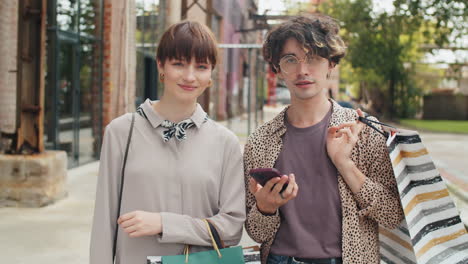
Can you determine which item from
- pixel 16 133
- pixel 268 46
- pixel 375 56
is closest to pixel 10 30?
pixel 16 133

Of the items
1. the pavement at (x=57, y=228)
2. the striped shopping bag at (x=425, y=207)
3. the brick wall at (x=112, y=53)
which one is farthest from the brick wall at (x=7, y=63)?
the striped shopping bag at (x=425, y=207)

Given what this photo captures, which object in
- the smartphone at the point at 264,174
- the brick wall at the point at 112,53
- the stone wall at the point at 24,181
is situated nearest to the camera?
the smartphone at the point at 264,174

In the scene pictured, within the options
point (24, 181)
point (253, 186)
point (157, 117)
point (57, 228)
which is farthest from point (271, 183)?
point (24, 181)

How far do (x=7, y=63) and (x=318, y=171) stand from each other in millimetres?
7213

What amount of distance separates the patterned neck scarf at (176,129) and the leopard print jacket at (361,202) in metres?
0.32

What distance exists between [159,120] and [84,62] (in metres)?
9.26

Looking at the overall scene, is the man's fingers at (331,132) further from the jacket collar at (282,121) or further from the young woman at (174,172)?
the young woman at (174,172)

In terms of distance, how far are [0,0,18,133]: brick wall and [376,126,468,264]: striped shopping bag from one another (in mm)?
6748

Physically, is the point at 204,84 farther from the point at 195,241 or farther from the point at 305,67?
the point at 195,241

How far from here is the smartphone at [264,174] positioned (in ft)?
6.07

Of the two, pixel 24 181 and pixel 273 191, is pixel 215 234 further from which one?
pixel 24 181

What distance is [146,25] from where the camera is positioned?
13375 millimetres

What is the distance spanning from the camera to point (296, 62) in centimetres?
215

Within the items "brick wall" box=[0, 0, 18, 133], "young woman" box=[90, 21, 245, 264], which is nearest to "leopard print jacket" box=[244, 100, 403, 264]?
"young woman" box=[90, 21, 245, 264]
